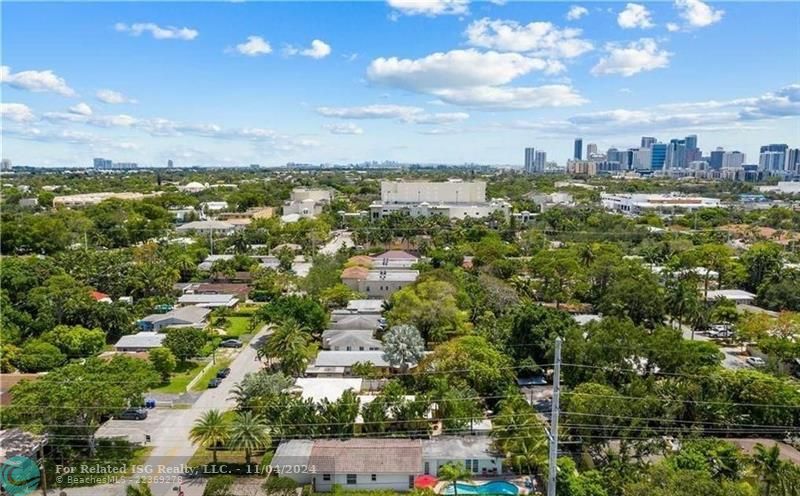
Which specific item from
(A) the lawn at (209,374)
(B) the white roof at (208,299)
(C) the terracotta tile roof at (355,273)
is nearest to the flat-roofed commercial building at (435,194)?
(C) the terracotta tile roof at (355,273)

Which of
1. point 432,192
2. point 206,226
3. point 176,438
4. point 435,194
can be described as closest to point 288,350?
point 176,438

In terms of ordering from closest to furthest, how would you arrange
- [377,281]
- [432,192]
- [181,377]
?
[181,377] < [377,281] < [432,192]

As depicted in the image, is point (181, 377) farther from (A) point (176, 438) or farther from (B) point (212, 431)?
(B) point (212, 431)

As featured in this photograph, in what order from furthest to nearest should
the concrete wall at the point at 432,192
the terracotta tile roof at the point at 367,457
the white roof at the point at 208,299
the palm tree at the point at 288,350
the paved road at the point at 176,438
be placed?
the concrete wall at the point at 432,192
the white roof at the point at 208,299
the palm tree at the point at 288,350
the terracotta tile roof at the point at 367,457
the paved road at the point at 176,438

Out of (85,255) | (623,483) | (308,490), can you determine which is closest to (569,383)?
(623,483)

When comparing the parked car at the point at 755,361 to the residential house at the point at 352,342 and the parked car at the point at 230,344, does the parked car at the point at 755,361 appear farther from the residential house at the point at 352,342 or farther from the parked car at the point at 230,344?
the parked car at the point at 230,344

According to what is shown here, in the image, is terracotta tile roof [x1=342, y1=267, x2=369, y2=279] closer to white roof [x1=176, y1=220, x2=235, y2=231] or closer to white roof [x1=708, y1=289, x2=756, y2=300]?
white roof [x1=708, y1=289, x2=756, y2=300]
